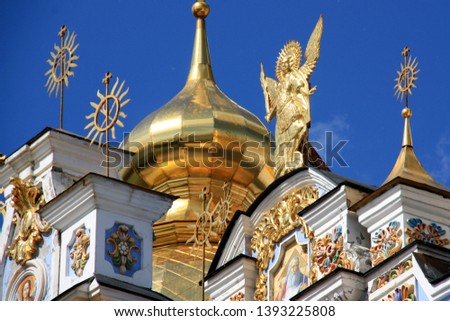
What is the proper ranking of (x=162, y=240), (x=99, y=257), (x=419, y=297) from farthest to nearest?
(x=162, y=240) → (x=99, y=257) → (x=419, y=297)

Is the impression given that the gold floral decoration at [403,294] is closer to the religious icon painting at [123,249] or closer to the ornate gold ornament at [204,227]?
the religious icon painting at [123,249]

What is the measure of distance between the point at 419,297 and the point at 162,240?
8.16 meters

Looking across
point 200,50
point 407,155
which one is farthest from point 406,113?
point 200,50

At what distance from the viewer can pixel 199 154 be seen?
3328 cm

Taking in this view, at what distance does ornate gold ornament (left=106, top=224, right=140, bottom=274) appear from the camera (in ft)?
88.3

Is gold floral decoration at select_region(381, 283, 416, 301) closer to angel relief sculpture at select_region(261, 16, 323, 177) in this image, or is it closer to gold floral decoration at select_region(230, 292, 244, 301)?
gold floral decoration at select_region(230, 292, 244, 301)

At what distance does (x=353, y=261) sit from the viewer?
2633 centimetres

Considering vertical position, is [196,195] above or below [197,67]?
below

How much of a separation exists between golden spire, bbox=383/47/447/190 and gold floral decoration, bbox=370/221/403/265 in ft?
1.50

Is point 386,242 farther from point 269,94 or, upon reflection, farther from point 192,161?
point 192,161

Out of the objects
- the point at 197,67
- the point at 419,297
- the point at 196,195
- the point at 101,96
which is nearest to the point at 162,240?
the point at 196,195

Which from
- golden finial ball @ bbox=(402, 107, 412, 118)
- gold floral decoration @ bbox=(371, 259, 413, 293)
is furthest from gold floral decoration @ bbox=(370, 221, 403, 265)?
golden finial ball @ bbox=(402, 107, 412, 118)

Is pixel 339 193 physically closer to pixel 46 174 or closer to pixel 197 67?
pixel 46 174
